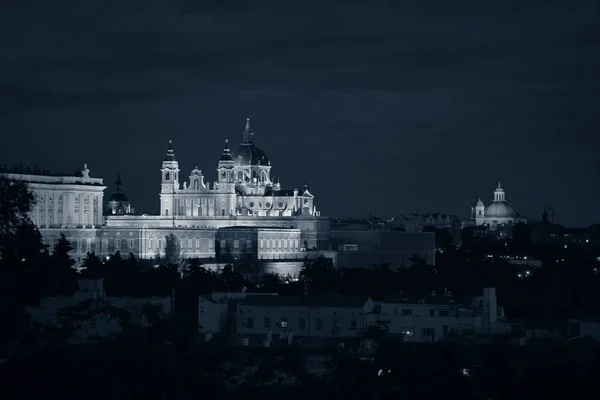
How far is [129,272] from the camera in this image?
144 metres

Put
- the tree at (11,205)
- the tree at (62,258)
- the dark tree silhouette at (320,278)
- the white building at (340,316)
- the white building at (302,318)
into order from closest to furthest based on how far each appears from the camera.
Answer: the tree at (11,205), the white building at (340,316), the white building at (302,318), the tree at (62,258), the dark tree silhouette at (320,278)

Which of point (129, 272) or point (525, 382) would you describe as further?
point (129, 272)

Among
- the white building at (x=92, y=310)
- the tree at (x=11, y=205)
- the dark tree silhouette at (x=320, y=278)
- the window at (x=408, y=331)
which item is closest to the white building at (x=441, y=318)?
the window at (x=408, y=331)

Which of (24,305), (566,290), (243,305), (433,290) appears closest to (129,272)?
(433,290)

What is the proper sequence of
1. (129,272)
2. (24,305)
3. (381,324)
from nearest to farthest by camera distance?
(24,305) → (381,324) → (129,272)

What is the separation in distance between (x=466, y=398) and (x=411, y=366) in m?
3.26

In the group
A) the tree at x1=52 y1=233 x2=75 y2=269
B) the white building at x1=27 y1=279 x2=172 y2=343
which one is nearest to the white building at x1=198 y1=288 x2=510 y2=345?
the white building at x1=27 y1=279 x2=172 y2=343

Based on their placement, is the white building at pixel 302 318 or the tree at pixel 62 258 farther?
the tree at pixel 62 258

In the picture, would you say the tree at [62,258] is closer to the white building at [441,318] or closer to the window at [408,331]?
the white building at [441,318]

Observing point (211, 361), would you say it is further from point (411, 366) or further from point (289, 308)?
point (289, 308)

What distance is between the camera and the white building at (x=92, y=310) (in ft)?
283

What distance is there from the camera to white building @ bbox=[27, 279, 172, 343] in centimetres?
8625

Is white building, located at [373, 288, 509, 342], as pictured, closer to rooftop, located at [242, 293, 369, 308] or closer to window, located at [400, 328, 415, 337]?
window, located at [400, 328, 415, 337]

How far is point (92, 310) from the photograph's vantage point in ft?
285
